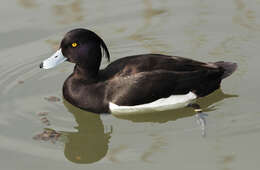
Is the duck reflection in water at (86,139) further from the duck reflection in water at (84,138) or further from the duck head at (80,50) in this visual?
the duck head at (80,50)

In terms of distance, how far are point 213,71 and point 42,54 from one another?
8.57ft

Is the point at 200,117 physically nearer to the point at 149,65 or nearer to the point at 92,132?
the point at 149,65

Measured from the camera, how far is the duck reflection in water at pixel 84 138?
6.07 meters

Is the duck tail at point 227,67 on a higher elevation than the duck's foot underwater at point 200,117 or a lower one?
higher

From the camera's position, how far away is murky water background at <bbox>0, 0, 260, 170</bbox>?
5.93 meters

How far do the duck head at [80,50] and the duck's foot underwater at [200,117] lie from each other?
48.2 inches

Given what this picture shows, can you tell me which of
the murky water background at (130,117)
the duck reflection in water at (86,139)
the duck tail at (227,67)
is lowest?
the duck reflection in water at (86,139)

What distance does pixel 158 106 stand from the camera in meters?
6.73

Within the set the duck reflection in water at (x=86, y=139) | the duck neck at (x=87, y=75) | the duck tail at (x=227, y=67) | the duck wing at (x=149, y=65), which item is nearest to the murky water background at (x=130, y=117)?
the duck reflection in water at (x=86, y=139)

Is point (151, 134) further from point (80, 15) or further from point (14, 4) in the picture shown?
point (14, 4)

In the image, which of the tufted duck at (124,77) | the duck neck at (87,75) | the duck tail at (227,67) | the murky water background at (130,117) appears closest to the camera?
the murky water background at (130,117)

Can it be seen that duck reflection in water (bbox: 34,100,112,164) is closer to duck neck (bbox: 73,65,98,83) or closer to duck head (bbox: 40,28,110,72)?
duck neck (bbox: 73,65,98,83)

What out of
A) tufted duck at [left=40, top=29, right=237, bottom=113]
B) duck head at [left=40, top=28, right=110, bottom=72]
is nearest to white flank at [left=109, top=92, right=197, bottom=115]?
tufted duck at [left=40, top=29, right=237, bottom=113]

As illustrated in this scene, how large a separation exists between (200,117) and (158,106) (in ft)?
1.78
